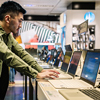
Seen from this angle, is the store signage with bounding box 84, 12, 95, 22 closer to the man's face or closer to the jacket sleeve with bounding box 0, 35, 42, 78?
the man's face

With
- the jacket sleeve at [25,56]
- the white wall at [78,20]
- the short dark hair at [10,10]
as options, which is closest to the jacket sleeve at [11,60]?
the short dark hair at [10,10]

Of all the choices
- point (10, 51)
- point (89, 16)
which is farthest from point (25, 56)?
point (89, 16)

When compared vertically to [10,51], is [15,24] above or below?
above

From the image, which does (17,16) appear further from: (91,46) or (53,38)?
(53,38)

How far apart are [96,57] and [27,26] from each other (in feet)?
40.4

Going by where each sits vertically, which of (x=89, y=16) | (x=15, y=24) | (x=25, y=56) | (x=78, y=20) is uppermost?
(x=89, y=16)

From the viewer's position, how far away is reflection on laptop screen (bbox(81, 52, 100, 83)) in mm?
1760

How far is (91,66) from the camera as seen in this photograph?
188 cm

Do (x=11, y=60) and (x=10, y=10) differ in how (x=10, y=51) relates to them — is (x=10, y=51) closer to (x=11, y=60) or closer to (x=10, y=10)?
(x=11, y=60)

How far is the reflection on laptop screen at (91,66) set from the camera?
176cm

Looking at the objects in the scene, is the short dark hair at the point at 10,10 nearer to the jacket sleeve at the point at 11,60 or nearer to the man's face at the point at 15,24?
the man's face at the point at 15,24

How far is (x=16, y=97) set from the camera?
4703 millimetres

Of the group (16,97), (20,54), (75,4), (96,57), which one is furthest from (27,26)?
(96,57)

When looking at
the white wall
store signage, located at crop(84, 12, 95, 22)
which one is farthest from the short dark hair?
the white wall
